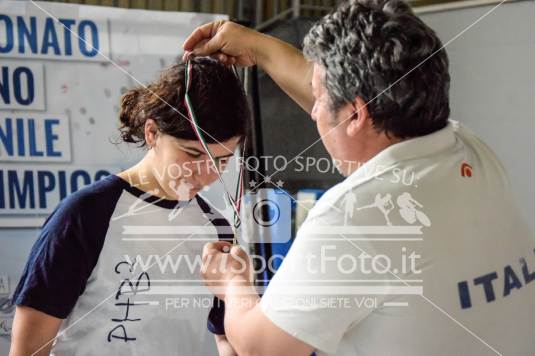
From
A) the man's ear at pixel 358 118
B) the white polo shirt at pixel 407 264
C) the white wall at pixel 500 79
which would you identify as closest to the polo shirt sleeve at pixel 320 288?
the white polo shirt at pixel 407 264

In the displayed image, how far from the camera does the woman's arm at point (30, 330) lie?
713 mm

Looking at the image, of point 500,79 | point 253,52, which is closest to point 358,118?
point 253,52

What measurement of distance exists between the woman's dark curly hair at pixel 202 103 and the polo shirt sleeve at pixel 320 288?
0.90ft

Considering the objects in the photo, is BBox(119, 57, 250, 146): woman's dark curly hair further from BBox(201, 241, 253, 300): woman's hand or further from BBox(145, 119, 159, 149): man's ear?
BBox(201, 241, 253, 300): woman's hand

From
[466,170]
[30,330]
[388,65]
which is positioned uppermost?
[388,65]

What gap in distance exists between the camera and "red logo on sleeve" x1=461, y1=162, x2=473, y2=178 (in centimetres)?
58

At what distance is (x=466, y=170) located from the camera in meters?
0.58

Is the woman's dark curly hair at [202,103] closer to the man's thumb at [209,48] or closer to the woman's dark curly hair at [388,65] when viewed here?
the man's thumb at [209,48]

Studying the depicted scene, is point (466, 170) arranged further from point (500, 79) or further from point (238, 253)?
point (500, 79)

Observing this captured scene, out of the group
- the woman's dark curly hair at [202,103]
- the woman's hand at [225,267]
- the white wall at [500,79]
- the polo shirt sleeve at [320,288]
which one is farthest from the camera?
the white wall at [500,79]

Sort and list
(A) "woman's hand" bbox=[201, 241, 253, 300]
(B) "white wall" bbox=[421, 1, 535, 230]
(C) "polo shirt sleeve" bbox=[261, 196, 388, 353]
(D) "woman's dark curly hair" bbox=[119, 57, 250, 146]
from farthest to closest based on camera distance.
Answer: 1. (B) "white wall" bbox=[421, 1, 535, 230]
2. (D) "woman's dark curly hair" bbox=[119, 57, 250, 146]
3. (A) "woman's hand" bbox=[201, 241, 253, 300]
4. (C) "polo shirt sleeve" bbox=[261, 196, 388, 353]

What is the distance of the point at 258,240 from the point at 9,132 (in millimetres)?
432

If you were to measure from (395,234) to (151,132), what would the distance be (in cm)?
41

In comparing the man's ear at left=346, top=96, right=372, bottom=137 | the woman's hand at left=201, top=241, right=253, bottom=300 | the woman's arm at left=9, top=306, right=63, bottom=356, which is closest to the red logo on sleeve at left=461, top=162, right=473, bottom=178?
the man's ear at left=346, top=96, right=372, bottom=137
